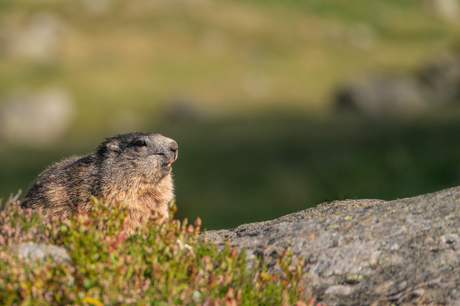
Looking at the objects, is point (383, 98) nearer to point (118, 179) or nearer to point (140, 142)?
point (140, 142)

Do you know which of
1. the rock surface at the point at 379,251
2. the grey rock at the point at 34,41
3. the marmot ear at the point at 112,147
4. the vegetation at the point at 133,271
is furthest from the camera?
the grey rock at the point at 34,41

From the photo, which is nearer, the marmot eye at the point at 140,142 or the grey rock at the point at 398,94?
the marmot eye at the point at 140,142

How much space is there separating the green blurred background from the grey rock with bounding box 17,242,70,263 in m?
7.10

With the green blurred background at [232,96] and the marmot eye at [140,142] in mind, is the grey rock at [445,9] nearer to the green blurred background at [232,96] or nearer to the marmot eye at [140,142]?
the green blurred background at [232,96]

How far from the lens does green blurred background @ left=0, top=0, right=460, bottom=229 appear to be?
24547 millimetres

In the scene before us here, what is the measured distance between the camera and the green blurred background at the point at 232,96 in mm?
24547

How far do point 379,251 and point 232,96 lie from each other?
135ft

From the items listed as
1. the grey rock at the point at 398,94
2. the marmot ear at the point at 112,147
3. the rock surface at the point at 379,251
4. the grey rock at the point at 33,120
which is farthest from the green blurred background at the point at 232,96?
the marmot ear at the point at 112,147

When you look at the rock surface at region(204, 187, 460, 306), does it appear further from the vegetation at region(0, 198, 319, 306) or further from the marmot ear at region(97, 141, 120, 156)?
the marmot ear at region(97, 141, 120, 156)

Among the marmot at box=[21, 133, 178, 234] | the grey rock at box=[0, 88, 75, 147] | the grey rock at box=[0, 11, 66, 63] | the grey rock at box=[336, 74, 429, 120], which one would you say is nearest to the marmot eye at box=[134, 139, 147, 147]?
the marmot at box=[21, 133, 178, 234]

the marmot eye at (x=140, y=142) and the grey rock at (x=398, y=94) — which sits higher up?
the grey rock at (x=398, y=94)

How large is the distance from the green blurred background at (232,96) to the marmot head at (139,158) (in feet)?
13.2

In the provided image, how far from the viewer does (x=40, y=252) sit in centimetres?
581

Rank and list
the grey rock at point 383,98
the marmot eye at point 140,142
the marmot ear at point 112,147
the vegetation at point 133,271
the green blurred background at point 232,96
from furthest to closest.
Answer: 1. the grey rock at point 383,98
2. the green blurred background at point 232,96
3. the marmot ear at point 112,147
4. the marmot eye at point 140,142
5. the vegetation at point 133,271
